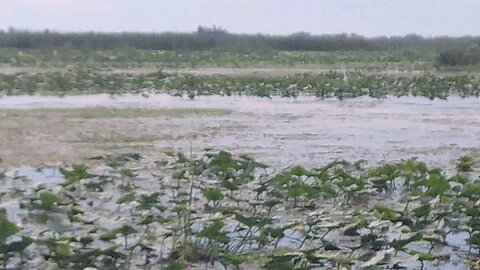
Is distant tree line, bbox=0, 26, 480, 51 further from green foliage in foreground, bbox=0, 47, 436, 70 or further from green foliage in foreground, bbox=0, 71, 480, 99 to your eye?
green foliage in foreground, bbox=0, 71, 480, 99

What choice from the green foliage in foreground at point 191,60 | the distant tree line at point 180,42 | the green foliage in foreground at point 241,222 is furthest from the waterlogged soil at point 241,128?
the distant tree line at point 180,42

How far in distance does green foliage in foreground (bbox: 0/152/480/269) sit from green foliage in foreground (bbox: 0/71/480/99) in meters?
12.5

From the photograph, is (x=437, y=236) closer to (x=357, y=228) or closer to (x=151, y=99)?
(x=357, y=228)

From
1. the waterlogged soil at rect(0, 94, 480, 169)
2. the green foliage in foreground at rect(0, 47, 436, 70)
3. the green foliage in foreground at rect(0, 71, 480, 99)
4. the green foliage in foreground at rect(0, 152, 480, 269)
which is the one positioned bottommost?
the green foliage in foreground at rect(0, 47, 436, 70)

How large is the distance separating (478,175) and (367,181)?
197 cm

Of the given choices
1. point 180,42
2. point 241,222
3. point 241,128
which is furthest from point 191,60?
point 241,222

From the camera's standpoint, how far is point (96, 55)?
1362 inches

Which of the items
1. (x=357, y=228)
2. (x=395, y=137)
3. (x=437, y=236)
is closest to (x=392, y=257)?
(x=437, y=236)

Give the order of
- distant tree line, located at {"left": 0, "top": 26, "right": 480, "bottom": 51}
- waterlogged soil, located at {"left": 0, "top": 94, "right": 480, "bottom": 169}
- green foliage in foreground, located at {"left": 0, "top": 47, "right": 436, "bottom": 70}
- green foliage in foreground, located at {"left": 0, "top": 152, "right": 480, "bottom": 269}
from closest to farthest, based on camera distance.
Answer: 1. green foliage in foreground, located at {"left": 0, "top": 152, "right": 480, "bottom": 269}
2. waterlogged soil, located at {"left": 0, "top": 94, "right": 480, "bottom": 169}
3. green foliage in foreground, located at {"left": 0, "top": 47, "right": 436, "bottom": 70}
4. distant tree line, located at {"left": 0, "top": 26, "right": 480, "bottom": 51}

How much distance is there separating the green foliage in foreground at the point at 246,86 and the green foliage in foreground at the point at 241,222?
12.5 meters

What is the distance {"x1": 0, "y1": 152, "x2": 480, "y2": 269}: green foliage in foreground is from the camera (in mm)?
4773

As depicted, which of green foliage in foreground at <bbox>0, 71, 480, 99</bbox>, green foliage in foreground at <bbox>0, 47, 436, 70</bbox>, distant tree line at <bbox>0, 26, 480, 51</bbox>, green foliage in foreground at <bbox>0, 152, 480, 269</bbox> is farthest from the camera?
distant tree line at <bbox>0, 26, 480, 51</bbox>

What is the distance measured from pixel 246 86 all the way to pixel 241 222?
16.3 m

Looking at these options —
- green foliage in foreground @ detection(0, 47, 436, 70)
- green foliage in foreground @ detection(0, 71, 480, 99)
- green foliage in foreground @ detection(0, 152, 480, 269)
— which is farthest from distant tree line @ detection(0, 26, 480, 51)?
green foliage in foreground @ detection(0, 152, 480, 269)
